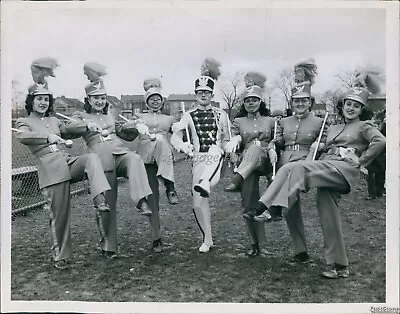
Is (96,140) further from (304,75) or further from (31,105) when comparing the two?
(304,75)

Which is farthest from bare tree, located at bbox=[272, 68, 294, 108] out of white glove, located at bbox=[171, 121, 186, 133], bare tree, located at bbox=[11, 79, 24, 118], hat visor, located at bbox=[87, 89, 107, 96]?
bare tree, located at bbox=[11, 79, 24, 118]

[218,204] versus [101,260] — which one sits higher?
[218,204]

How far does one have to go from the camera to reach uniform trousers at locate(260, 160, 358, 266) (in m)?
4.61

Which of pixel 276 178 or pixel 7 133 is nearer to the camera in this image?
pixel 276 178

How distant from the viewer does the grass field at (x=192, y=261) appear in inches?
187

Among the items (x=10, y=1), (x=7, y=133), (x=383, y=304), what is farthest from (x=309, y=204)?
(x=10, y=1)

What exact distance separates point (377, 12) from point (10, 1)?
2.97 metres

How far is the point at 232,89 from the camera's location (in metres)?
4.88

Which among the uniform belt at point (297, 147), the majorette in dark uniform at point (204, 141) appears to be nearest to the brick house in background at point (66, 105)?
the majorette in dark uniform at point (204, 141)

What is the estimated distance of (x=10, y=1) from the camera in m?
4.94

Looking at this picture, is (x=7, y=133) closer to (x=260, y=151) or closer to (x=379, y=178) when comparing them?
(x=260, y=151)

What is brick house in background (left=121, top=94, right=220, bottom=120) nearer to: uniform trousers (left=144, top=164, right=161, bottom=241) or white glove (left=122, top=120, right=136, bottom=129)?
white glove (left=122, top=120, right=136, bottom=129)

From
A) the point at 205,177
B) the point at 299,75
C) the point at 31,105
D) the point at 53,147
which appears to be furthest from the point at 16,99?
the point at 299,75

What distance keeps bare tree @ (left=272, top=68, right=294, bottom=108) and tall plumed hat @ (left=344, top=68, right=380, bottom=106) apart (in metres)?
0.44
